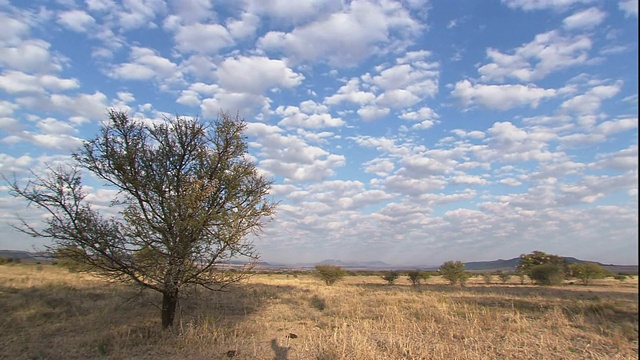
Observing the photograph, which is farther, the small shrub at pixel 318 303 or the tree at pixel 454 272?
the tree at pixel 454 272

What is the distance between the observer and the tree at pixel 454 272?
5056cm

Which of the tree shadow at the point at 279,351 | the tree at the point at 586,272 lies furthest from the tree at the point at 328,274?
the tree shadow at the point at 279,351

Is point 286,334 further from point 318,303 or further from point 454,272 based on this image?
point 454,272

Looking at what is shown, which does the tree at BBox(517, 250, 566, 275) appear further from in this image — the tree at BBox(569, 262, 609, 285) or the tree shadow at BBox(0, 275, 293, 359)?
the tree shadow at BBox(0, 275, 293, 359)

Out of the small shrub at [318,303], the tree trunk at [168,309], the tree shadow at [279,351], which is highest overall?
the tree trunk at [168,309]

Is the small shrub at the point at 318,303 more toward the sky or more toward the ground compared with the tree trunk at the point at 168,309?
more toward the ground

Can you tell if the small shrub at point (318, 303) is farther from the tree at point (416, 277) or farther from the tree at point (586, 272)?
the tree at point (586, 272)

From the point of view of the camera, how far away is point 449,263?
176 ft

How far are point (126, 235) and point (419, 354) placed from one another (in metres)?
8.27

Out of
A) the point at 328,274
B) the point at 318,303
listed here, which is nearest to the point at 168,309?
the point at 318,303

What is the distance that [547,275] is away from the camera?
44594mm

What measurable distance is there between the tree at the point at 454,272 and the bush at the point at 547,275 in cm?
864

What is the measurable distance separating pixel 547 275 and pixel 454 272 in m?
11.4

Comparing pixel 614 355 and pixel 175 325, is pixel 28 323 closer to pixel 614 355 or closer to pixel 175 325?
pixel 175 325
